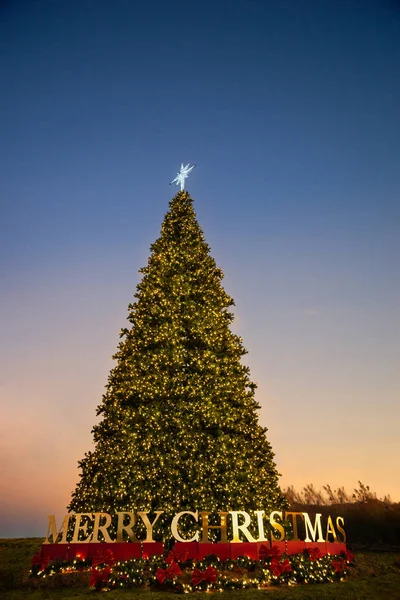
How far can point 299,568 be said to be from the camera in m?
12.1

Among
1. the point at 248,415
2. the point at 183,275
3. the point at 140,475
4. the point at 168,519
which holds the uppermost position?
the point at 183,275

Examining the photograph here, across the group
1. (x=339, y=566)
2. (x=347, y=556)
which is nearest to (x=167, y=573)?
(x=339, y=566)

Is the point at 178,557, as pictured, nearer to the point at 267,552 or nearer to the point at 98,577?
the point at 98,577

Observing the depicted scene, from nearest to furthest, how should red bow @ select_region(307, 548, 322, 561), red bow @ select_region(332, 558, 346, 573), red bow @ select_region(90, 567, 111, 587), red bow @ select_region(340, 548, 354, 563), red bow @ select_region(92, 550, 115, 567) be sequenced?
1. red bow @ select_region(90, 567, 111, 587)
2. red bow @ select_region(92, 550, 115, 567)
3. red bow @ select_region(332, 558, 346, 573)
4. red bow @ select_region(307, 548, 322, 561)
5. red bow @ select_region(340, 548, 354, 563)

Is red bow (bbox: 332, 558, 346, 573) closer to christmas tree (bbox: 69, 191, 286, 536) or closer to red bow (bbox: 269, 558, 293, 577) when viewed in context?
red bow (bbox: 269, 558, 293, 577)

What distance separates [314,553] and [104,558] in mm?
6705

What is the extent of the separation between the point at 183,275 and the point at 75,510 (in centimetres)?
1005

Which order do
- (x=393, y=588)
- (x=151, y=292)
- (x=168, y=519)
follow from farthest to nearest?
(x=151, y=292), (x=168, y=519), (x=393, y=588)

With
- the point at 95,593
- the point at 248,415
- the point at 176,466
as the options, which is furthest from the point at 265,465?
the point at 95,593

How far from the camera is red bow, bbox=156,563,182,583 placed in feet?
34.1

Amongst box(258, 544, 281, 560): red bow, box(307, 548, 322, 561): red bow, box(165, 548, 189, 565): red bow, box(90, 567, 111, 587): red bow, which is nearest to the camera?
box(90, 567, 111, 587): red bow

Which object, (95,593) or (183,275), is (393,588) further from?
(183,275)

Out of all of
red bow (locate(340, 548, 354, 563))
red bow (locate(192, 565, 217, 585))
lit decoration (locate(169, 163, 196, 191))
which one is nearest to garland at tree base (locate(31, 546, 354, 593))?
red bow (locate(192, 565, 217, 585))

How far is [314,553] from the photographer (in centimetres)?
1303
